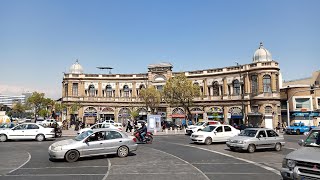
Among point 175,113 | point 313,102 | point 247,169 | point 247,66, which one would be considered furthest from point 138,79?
point 247,169

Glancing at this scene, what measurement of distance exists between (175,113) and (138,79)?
477 inches

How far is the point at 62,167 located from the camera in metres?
12.5

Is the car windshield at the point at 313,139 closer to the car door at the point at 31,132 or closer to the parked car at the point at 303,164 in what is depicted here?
the parked car at the point at 303,164

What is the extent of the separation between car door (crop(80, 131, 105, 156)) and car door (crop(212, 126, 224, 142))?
36.0 ft

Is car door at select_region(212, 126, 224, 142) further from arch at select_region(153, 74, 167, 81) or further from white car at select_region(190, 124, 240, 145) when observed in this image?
arch at select_region(153, 74, 167, 81)

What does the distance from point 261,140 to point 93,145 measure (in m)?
10.3

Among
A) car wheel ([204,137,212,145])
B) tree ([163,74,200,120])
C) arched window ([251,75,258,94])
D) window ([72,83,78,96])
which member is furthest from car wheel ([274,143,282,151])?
window ([72,83,78,96])

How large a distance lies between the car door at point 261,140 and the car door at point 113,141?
8.49 meters

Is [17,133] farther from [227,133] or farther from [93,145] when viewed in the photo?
[227,133]

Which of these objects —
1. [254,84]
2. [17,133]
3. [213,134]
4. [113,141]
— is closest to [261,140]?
[213,134]

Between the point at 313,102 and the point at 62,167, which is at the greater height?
the point at 313,102

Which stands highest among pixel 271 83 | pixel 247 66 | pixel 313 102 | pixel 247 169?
pixel 247 66

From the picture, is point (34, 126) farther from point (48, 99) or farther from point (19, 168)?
point (48, 99)

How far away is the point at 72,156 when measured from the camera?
13992 mm
